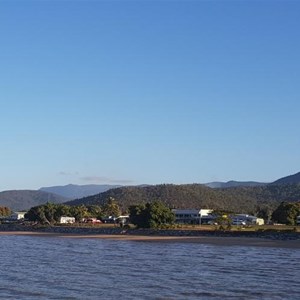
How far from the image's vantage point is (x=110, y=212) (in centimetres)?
14150

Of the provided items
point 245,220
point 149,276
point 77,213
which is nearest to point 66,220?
point 77,213

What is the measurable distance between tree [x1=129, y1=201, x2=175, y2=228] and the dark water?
44.9m

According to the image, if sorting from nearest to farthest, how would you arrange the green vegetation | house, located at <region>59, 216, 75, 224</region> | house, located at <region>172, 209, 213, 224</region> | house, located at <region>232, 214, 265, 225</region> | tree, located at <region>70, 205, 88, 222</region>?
the green vegetation → house, located at <region>232, 214, 265, 225</region> → house, located at <region>59, 216, 75, 224</region> → tree, located at <region>70, 205, 88, 222</region> → house, located at <region>172, 209, 213, 224</region>

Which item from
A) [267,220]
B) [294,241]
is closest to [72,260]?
[294,241]

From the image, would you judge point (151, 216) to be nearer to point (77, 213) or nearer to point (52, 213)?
point (52, 213)

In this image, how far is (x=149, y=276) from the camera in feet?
109

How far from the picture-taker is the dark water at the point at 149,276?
86.5 ft

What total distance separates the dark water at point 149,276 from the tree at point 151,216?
147 ft

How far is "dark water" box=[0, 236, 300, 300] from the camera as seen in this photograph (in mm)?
26359

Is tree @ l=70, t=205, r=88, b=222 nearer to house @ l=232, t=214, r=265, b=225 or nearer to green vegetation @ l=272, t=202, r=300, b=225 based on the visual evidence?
house @ l=232, t=214, r=265, b=225

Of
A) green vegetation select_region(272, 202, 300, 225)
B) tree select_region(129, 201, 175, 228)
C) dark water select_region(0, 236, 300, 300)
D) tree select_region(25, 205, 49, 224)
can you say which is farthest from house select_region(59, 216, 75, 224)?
dark water select_region(0, 236, 300, 300)

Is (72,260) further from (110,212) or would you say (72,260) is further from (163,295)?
(110,212)

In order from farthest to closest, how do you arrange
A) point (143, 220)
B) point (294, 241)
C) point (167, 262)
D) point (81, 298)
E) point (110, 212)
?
1. point (110, 212)
2. point (143, 220)
3. point (294, 241)
4. point (167, 262)
5. point (81, 298)

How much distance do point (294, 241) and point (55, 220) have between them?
6441 cm
